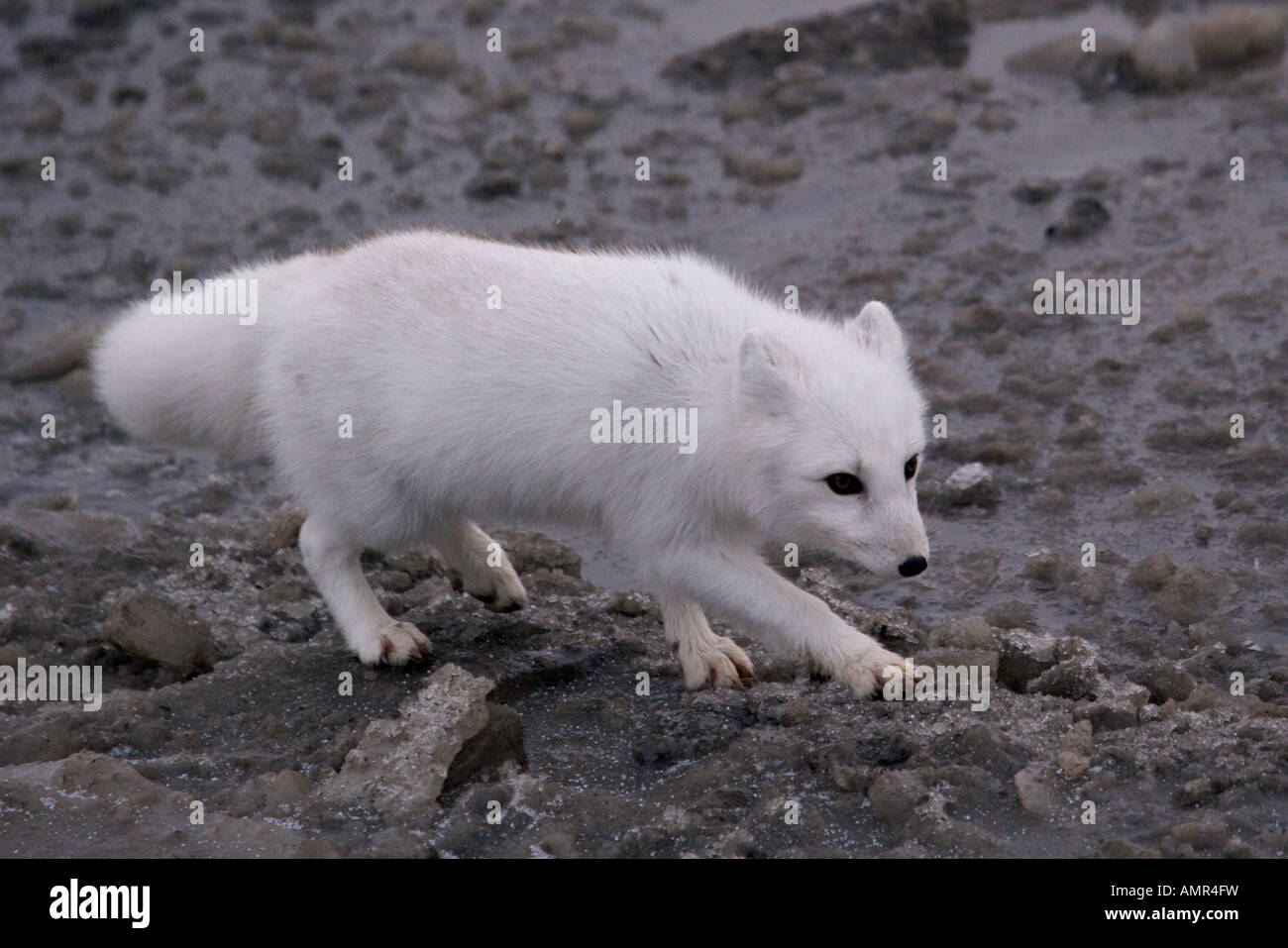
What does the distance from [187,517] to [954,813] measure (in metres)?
3.44

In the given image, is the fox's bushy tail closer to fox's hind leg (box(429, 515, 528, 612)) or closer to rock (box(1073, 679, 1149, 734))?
fox's hind leg (box(429, 515, 528, 612))

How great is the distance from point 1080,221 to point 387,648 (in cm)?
431

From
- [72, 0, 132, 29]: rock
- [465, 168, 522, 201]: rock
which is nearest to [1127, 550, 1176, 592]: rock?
[465, 168, 522, 201]: rock

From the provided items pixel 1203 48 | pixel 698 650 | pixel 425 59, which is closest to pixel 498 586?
pixel 698 650

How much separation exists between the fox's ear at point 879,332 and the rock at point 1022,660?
939mm

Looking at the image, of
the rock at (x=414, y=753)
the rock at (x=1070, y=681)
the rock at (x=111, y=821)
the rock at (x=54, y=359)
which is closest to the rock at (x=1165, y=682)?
the rock at (x=1070, y=681)

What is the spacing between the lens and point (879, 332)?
4.77 meters

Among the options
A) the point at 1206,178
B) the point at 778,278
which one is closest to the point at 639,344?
the point at 778,278

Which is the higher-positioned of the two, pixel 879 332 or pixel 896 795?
pixel 879 332

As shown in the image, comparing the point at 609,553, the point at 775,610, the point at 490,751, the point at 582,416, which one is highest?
the point at 582,416

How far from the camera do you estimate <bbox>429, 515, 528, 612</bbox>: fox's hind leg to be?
5.57m

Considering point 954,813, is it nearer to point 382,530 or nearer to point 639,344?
point 639,344

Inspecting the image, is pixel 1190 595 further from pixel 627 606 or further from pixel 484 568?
pixel 484 568

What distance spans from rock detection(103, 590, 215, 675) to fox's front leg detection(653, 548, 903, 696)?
1.57m
